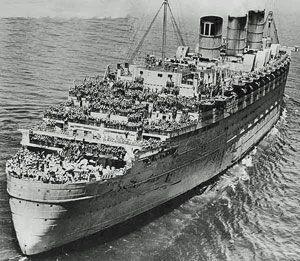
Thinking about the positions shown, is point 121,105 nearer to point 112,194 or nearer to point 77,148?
point 77,148

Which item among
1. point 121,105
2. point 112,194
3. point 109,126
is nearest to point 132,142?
point 109,126

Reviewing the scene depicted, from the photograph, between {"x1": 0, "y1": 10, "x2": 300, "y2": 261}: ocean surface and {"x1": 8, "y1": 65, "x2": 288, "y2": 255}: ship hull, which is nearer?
{"x1": 8, "y1": 65, "x2": 288, "y2": 255}: ship hull

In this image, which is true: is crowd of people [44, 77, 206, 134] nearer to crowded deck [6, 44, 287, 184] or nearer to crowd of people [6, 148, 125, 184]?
crowded deck [6, 44, 287, 184]

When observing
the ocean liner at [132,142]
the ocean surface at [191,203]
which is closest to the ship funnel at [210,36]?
the ocean liner at [132,142]

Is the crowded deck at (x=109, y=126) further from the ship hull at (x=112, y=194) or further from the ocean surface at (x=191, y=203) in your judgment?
the ocean surface at (x=191, y=203)

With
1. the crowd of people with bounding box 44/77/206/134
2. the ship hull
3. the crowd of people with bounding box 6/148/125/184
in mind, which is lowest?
the ship hull

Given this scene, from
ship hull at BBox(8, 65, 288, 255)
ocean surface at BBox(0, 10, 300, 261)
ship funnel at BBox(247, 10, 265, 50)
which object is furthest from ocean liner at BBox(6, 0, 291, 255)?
ship funnel at BBox(247, 10, 265, 50)
